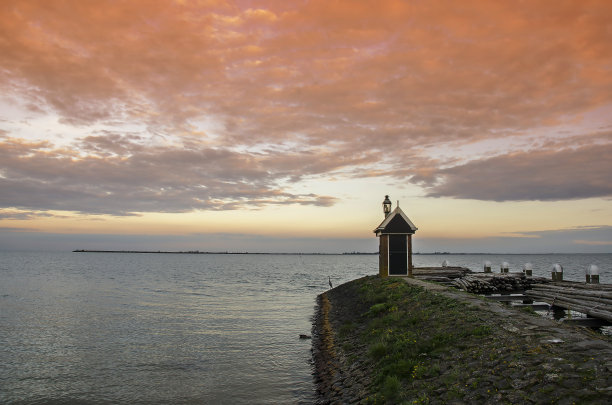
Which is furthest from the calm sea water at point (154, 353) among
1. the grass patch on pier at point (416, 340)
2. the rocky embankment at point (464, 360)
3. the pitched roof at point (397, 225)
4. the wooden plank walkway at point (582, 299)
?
the wooden plank walkway at point (582, 299)

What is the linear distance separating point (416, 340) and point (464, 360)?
3540 millimetres

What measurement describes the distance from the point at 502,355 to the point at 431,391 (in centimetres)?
239

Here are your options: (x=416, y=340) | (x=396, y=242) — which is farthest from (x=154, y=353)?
(x=396, y=242)

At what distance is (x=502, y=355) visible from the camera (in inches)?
452

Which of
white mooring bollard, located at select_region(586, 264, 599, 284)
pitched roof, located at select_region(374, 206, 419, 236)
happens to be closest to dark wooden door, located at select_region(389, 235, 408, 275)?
pitched roof, located at select_region(374, 206, 419, 236)

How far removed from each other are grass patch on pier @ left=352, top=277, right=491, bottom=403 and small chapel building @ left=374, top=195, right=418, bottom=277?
13534mm

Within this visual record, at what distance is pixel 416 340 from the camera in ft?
51.4

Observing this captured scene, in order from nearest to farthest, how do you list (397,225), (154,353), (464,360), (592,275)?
(464,360), (154,353), (592,275), (397,225)

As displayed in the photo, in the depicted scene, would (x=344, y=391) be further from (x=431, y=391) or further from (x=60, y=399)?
(x=60, y=399)

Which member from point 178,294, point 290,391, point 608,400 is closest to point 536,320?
point 608,400

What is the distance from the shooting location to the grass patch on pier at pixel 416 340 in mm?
12180

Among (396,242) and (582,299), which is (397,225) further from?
(582,299)

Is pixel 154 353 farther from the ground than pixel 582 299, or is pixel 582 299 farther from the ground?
pixel 582 299

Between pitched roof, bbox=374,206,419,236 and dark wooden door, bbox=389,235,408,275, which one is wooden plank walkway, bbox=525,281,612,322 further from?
dark wooden door, bbox=389,235,408,275
